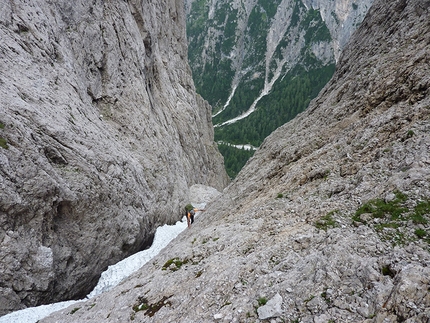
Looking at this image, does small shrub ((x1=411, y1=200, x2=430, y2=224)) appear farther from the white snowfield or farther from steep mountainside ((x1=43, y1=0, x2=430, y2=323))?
the white snowfield

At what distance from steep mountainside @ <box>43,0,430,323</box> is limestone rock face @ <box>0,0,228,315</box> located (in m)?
3.95

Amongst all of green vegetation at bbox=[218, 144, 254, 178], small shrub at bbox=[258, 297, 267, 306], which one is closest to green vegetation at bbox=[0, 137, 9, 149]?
small shrub at bbox=[258, 297, 267, 306]

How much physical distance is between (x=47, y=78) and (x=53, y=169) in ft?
24.7

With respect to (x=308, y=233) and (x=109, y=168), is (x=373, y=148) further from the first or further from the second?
Result: (x=109, y=168)

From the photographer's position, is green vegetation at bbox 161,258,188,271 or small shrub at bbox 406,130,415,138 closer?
small shrub at bbox 406,130,415,138

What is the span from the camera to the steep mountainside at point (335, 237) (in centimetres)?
627

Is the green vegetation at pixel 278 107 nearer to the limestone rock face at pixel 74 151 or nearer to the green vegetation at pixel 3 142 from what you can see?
the limestone rock face at pixel 74 151

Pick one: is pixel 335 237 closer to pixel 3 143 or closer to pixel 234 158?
pixel 3 143

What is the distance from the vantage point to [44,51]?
18.7 metres

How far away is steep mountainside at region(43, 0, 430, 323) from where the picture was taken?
20.6ft

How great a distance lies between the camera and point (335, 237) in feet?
26.7

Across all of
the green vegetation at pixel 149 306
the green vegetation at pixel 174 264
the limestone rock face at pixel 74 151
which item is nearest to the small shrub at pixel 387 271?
the green vegetation at pixel 149 306

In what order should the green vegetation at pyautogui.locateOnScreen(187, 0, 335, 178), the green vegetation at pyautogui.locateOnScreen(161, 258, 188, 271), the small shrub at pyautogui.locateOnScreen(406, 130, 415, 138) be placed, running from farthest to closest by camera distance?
the green vegetation at pyautogui.locateOnScreen(187, 0, 335, 178)
the green vegetation at pyautogui.locateOnScreen(161, 258, 188, 271)
the small shrub at pyautogui.locateOnScreen(406, 130, 415, 138)

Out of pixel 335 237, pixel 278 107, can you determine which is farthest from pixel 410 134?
pixel 278 107
